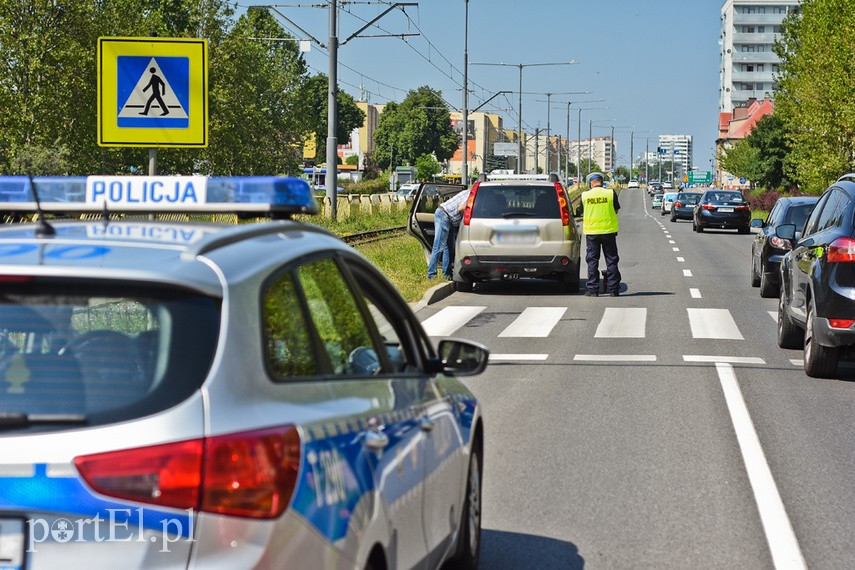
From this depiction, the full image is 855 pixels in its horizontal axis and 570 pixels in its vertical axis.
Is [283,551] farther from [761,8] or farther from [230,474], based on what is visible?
[761,8]

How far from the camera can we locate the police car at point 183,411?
2658mm

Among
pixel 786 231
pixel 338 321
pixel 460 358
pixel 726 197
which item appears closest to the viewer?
pixel 338 321

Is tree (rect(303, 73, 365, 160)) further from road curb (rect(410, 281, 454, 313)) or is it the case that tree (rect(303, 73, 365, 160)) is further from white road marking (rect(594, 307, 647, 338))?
white road marking (rect(594, 307, 647, 338))

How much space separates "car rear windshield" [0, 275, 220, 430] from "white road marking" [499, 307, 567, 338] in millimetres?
11612

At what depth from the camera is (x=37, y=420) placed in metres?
2.74

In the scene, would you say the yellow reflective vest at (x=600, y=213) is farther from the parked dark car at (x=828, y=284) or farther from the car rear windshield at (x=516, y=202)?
the parked dark car at (x=828, y=284)

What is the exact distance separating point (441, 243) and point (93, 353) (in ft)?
59.1

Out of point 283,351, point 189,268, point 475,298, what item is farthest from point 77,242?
point 475,298

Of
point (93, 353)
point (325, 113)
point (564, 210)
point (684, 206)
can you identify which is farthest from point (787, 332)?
point (325, 113)

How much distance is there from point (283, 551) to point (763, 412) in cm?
722

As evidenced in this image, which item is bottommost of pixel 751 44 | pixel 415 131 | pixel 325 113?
pixel 415 131

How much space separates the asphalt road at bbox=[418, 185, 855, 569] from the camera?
5.79 meters

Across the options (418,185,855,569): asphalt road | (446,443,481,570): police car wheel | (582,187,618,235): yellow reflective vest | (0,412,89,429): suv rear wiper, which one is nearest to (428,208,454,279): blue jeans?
(582,187,618,235): yellow reflective vest
